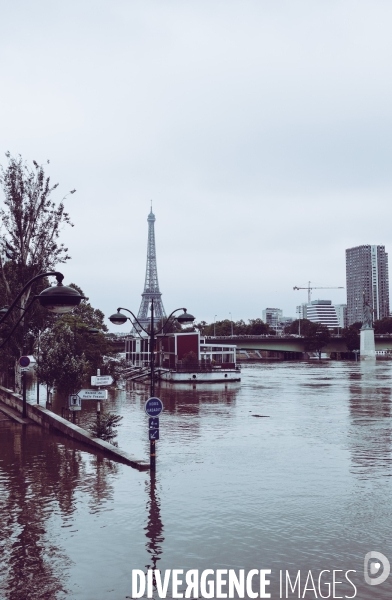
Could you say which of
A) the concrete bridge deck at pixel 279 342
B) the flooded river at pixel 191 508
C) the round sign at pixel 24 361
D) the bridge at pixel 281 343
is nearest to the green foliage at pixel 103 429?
the flooded river at pixel 191 508

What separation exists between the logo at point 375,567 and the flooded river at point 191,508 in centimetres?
20

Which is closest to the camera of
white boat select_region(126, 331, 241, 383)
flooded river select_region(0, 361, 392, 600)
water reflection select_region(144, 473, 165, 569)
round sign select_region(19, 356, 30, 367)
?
flooded river select_region(0, 361, 392, 600)

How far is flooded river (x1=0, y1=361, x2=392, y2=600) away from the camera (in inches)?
495

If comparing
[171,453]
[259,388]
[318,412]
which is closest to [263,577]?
[171,453]

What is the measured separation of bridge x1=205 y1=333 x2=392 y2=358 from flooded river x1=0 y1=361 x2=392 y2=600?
104643 millimetres

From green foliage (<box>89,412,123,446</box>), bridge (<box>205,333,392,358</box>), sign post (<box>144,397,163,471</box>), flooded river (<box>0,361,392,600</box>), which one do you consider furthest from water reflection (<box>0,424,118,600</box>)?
bridge (<box>205,333,392,358</box>)

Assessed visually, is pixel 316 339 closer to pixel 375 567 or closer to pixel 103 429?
pixel 103 429

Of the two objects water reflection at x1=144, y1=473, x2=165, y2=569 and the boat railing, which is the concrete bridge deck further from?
water reflection at x1=144, y1=473, x2=165, y2=569

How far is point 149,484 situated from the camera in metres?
19.5

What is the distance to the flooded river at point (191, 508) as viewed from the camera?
12.6 m

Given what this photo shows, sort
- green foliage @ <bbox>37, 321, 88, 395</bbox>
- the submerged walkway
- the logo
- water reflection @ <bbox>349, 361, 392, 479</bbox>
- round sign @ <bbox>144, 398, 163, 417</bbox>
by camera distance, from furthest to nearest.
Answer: green foliage @ <bbox>37, 321, 88, 395</bbox>, water reflection @ <bbox>349, 361, 392, 479</bbox>, the submerged walkway, round sign @ <bbox>144, 398, 163, 417</bbox>, the logo

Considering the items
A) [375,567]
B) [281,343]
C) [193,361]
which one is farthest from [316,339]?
[375,567]

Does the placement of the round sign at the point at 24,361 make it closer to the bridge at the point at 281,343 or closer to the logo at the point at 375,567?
the logo at the point at 375,567

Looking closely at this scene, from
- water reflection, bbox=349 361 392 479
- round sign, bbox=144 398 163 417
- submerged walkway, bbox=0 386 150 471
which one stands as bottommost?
water reflection, bbox=349 361 392 479
